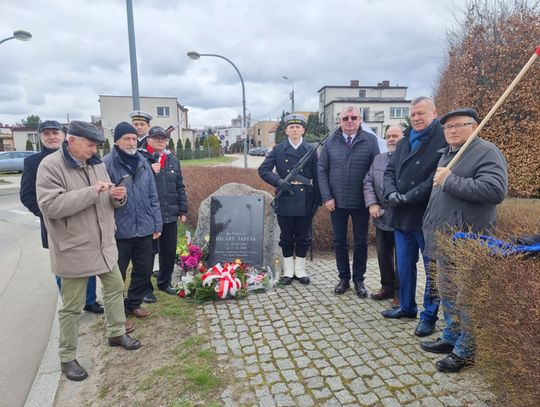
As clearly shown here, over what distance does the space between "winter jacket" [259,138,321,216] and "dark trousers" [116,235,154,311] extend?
1657mm

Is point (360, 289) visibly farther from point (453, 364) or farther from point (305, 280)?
point (453, 364)

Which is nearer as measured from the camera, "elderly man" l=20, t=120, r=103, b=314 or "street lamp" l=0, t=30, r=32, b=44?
"elderly man" l=20, t=120, r=103, b=314

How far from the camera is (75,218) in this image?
2.85 m

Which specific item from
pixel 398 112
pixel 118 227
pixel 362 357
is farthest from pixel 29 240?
pixel 398 112

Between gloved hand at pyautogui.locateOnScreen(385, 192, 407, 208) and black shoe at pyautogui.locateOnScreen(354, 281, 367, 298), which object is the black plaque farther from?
gloved hand at pyautogui.locateOnScreen(385, 192, 407, 208)

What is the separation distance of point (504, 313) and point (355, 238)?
8.50ft

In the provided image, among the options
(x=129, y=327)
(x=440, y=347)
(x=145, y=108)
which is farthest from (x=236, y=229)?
(x=145, y=108)

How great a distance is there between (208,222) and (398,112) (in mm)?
46256

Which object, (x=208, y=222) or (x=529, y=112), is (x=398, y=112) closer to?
(x=529, y=112)

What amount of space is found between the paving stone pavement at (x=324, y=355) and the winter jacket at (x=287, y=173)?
105 centimetres

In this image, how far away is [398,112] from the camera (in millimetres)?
46844

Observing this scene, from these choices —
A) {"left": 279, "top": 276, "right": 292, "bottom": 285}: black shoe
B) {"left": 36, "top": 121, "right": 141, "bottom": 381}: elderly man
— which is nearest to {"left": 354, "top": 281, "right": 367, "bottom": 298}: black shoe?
{"left": 279, "top": 276, "right": 292, "bottom": 285}: black shoe

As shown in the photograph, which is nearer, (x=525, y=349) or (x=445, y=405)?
(x=525, y=349)

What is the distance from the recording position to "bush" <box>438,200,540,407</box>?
1.69 meters
